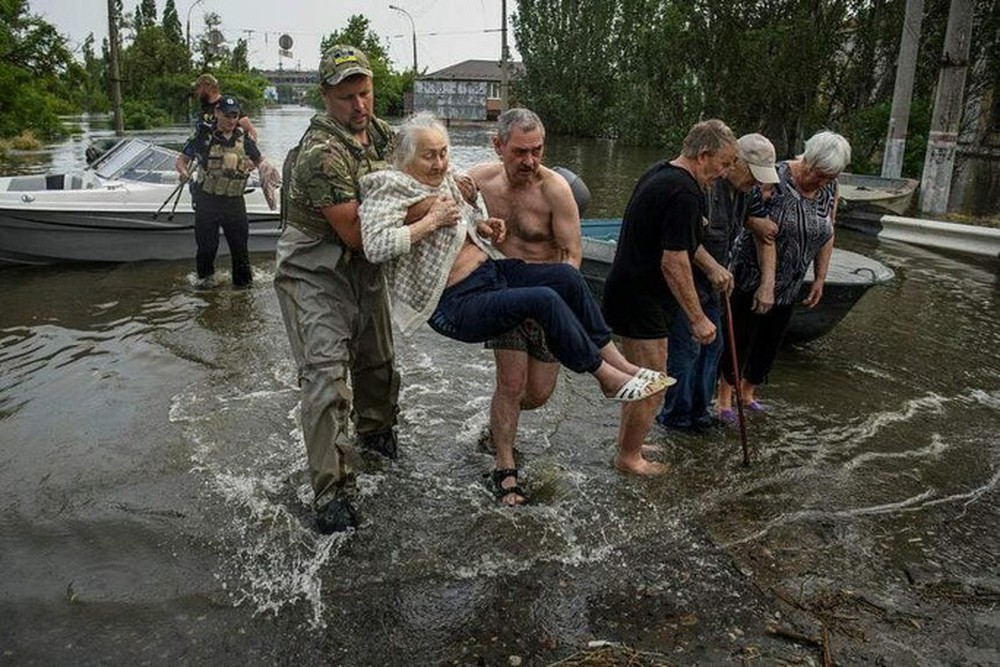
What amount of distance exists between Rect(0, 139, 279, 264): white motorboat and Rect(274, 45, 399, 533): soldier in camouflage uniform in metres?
6.17

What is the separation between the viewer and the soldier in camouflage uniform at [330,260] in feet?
11.9

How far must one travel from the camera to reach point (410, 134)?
3.61 m

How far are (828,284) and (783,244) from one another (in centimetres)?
153

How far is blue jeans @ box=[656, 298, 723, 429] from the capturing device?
4.78 meters

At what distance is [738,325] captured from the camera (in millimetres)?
5332

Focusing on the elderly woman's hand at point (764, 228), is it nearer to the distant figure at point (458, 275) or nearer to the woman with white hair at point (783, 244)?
the woman with white hair at point (783, 244)

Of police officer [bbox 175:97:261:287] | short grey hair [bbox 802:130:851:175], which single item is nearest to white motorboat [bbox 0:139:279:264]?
police officer [bbox 175:97:261:287]

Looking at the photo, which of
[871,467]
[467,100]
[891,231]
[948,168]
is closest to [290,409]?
[871,467]

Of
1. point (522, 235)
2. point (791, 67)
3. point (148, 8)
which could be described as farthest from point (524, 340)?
point (148, 8)

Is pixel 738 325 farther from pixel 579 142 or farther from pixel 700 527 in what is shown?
pixel 579 142

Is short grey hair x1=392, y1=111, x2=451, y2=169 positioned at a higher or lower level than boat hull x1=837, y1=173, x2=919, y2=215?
higher

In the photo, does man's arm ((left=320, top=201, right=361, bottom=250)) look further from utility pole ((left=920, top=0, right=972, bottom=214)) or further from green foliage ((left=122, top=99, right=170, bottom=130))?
green foliage ((left=122, top=99, right=170, bottom=130))

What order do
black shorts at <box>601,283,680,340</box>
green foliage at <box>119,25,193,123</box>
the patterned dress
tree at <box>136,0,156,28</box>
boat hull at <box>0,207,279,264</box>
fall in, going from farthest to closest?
tree at <box>136,0,156,28</box> → green foliage at <box>119,25,193,123</box> → boat hull at <box>0,207,279,264</box> → the patterned dress → black shorts at <box>601,283,680,340</box>

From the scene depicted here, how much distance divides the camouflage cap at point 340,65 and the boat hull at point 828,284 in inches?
158
